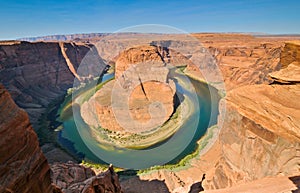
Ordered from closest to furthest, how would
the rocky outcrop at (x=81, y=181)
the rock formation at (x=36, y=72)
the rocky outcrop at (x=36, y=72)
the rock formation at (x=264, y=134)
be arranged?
the rock formation at (x=264, y=134) < the rocky outcrop at (x=81, y=181) < the rock formation at (x=36, y=72) < the rocky outcrop at (x=36, y=72)

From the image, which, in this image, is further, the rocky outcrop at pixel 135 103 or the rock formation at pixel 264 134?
A: the rocky outcrop at pixel 135 103

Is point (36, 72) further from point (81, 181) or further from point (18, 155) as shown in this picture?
point (18, 155)

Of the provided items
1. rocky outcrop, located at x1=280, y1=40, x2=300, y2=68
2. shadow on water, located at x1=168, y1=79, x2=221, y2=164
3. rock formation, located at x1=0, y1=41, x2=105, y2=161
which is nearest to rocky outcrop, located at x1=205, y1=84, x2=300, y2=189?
rocky outcrop, located at x1=280, y1=40, x2=300, y2=68

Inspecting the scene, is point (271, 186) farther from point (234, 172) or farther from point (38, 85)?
point (38, 85)

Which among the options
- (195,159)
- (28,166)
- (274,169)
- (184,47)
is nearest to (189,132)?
(195,159)

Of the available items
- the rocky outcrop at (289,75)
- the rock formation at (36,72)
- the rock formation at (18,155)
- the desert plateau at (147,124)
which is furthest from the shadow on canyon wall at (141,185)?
the rock formation at (18,155)

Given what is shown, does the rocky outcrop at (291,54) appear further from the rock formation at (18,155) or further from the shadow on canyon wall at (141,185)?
the shadow on canyon wall at (141,185)

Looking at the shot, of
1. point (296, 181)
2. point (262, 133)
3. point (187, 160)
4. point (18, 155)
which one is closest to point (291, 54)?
point (262, 133)

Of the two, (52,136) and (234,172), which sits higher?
(234,172)

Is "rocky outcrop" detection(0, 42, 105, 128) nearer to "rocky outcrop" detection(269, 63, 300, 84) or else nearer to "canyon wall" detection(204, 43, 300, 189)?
"canyon wall" detection(204, 43, 300, 189)
